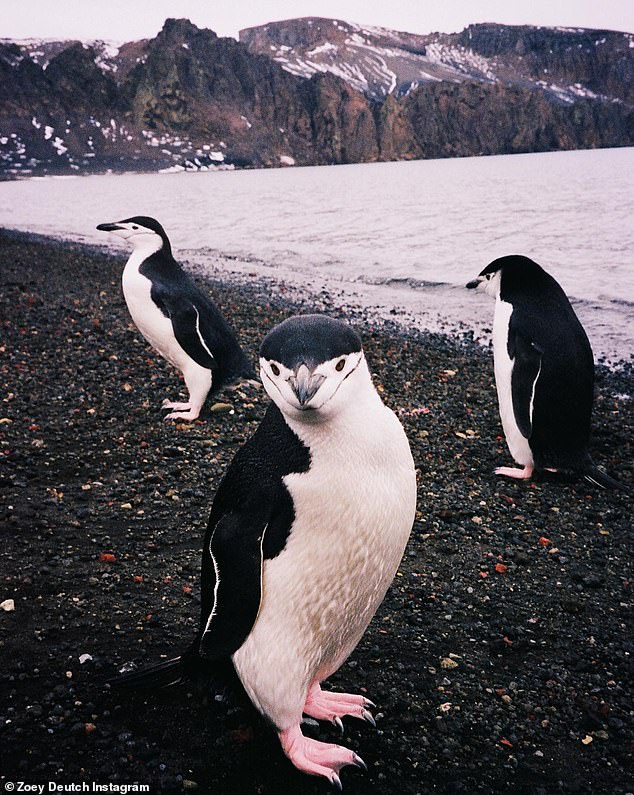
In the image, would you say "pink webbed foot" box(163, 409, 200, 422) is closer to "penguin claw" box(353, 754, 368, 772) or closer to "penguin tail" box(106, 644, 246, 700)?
"penguin tail" box(106, 644, 246, 700)

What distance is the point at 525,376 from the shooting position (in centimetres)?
511

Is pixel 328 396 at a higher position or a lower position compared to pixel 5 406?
higher

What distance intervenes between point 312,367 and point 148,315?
14.0 ft

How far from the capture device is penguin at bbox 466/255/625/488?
5066 mm

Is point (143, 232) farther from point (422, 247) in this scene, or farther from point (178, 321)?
point (422, 247)

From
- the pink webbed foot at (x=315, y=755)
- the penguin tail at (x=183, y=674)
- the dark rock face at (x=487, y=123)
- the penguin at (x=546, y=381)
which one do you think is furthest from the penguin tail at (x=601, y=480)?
the dark rock face at (x=487, y=123)

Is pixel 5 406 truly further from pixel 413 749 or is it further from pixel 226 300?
pixel 226 300

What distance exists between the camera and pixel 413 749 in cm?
254

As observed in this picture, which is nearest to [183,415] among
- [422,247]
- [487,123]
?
[422,247]

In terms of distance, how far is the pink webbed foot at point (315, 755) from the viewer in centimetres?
235

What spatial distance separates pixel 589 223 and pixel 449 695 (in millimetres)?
29010

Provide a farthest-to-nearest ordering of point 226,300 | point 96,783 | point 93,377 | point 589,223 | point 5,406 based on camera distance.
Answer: point 589,223 → point 226,300 → point 93,377 → point 5,406 → point 96,783

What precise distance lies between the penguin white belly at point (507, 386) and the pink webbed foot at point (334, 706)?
2.89m

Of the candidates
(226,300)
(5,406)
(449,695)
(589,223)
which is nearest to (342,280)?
(226,300)
